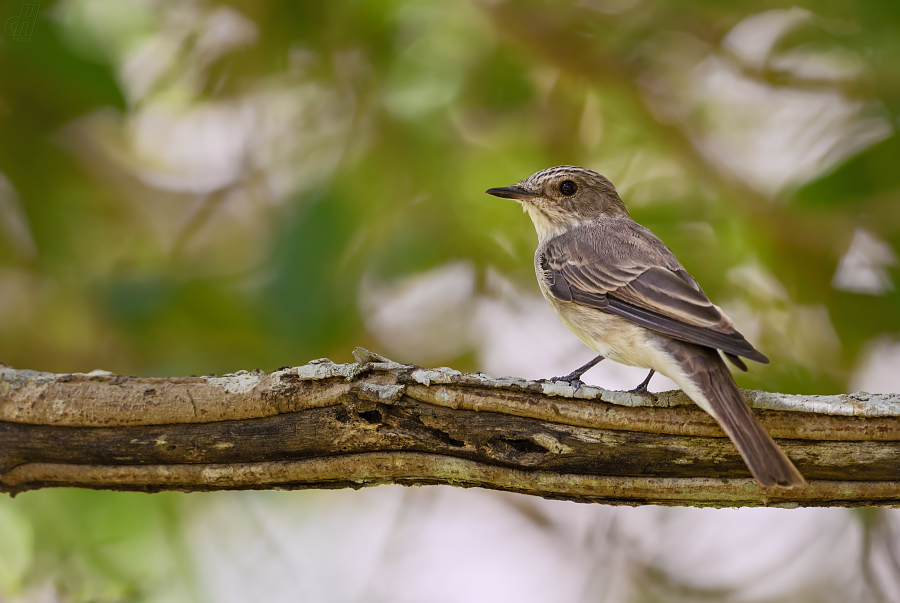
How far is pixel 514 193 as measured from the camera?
14.7 feet

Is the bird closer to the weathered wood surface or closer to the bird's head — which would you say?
the bird's head

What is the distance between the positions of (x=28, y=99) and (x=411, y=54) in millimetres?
2230

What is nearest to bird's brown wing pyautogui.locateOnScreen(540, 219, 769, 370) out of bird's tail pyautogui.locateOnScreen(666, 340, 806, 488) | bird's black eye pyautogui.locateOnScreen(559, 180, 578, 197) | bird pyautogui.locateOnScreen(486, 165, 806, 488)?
bird pyautogui.locateOnScreen(486, 165, 806, 488)

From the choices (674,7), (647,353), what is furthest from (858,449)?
(674,7)

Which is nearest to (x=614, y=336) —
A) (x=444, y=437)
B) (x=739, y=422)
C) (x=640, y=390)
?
(x=640, y=390)

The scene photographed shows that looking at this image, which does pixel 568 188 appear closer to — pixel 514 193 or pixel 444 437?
pixel 514 193

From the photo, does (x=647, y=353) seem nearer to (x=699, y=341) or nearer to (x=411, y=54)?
(x=699, y=341)

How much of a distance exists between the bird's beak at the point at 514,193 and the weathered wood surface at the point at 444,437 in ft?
6.15

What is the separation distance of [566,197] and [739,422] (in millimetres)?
2264

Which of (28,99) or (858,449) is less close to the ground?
(28,99)

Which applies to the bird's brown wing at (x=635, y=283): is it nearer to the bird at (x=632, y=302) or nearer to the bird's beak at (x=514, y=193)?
the bird at (x=632, y=302)

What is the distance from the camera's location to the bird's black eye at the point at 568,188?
15.1 feet

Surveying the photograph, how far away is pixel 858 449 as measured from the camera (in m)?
2.63

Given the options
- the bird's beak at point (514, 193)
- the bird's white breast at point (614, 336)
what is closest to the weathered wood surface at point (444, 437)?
the bird's white breast at point (614, 336)
